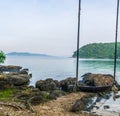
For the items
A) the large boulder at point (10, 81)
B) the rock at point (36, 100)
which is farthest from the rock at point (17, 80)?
the rock at point (36, 100)

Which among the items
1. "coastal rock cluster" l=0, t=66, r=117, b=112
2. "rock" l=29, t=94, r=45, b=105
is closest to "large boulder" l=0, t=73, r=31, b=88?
"coastal rock cluster" l=0, t=66, r=117, b=112

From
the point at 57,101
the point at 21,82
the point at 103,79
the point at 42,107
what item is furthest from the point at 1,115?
the point at 103,79

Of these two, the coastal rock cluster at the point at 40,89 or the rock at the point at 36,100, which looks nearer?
the rock at the point at 36,100

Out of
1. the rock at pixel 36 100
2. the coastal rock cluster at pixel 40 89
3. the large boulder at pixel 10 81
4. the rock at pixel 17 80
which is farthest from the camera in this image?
the rock at pixel 17 80

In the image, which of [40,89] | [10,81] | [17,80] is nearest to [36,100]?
[40,89]

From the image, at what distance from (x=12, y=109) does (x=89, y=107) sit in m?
9.55

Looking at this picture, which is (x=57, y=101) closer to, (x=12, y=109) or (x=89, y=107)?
(x=89, y=107)

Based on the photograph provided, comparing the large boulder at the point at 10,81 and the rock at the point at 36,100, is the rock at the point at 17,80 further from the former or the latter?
the rock at the point at 36,100

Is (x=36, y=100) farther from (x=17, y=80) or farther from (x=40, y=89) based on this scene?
(x=17, y=80)

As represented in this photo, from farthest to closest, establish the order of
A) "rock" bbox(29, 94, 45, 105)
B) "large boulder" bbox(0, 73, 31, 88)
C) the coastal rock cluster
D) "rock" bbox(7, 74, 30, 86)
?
"rock" bbox(7, 74, 30, 86), "large boulder" bbox(0, 73, 31, 88), the coastal rock cluster, "rock" bbox(29, 94, 45, 105)

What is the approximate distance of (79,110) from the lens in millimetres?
25703

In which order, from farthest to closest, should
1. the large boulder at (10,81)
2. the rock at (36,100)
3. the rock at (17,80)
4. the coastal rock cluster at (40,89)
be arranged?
the rock at (17,80)
the large boulder at (10,81)
the coastal rock cluster at (40,89)
the rock at (36,100)

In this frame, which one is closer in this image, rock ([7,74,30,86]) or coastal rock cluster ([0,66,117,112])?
coastal rock cluster ([0,66,117,112])

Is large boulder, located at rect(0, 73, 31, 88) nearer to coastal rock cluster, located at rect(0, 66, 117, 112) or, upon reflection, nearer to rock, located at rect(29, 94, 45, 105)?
coastal rock cluster, located at rect(0, 66, 117, 112)
